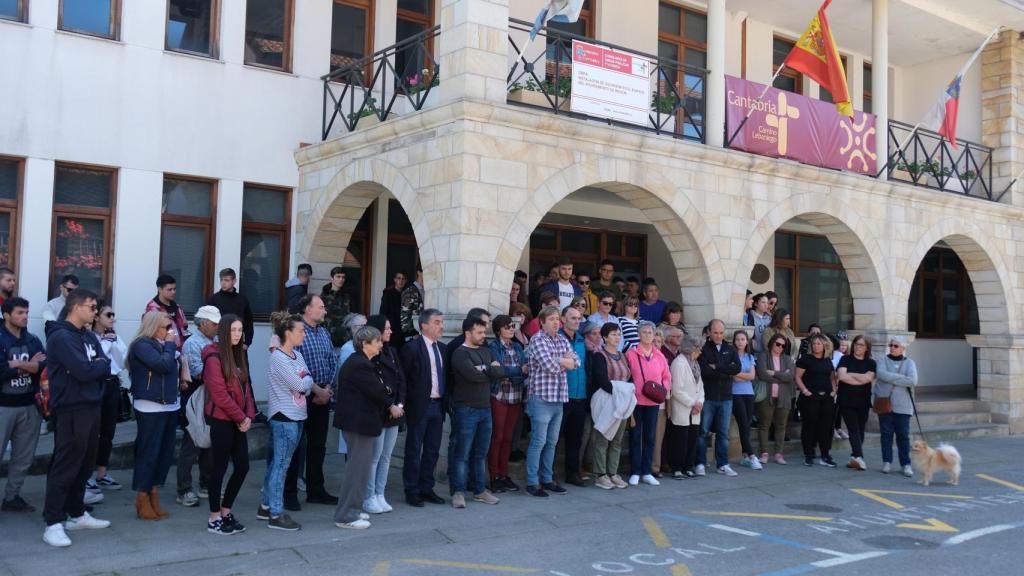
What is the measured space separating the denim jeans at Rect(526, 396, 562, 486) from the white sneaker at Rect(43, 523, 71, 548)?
3.87 metres

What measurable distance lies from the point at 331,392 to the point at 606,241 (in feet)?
28.9

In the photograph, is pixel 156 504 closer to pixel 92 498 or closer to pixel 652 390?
pixel 92 498

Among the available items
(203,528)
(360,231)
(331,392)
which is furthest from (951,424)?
(203,528)

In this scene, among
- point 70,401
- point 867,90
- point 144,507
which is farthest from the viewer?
Result: point 867,90

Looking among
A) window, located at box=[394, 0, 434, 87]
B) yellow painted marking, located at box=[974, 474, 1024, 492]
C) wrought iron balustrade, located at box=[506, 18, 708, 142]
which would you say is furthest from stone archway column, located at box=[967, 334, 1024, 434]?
window, located at box=[394, 0, 434, 87]

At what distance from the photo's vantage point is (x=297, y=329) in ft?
22.6

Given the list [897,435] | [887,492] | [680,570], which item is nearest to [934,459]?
[887,492]

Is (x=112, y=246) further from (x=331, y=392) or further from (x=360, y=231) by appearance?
(x=331, y=392)

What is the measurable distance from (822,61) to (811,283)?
6722 millimetres

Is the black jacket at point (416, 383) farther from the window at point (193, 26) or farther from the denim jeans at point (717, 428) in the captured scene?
the window at point (193, 26)

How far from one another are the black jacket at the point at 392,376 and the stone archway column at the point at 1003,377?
38.0 feet

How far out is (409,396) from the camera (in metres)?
7.70

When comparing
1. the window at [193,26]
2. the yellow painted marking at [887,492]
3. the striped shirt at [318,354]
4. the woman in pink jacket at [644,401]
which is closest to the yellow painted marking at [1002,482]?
the yellow painted marking at [887,492]

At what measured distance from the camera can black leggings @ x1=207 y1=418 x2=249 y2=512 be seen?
21.4 ft
